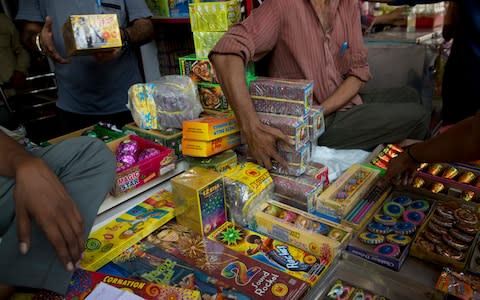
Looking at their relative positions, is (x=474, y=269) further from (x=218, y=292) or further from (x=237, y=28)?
(x=237, y=28)

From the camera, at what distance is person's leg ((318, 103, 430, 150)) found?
1.82 m

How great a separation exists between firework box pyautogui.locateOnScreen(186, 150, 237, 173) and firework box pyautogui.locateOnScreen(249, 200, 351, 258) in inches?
9.6

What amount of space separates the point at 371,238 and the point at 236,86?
78cm

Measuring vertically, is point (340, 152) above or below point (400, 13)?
below

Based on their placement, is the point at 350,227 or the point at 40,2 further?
the point at 40,2

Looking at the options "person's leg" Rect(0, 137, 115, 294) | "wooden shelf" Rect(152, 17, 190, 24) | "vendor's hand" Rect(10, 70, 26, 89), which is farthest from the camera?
"vendor's hand" Rect(10, 70, 26, 89)

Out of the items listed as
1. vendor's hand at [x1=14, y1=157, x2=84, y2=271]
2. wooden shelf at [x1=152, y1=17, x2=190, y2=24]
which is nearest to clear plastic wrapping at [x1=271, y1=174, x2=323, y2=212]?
vendor's hand at [x1=14, y1=157, x2=84, y2=271]

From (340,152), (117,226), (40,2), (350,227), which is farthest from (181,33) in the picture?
(350,227)

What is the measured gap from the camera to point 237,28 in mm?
1686

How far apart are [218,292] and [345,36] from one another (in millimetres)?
1439

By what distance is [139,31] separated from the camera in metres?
2.01

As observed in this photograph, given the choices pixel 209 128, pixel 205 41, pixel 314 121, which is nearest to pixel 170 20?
pixel 205 41

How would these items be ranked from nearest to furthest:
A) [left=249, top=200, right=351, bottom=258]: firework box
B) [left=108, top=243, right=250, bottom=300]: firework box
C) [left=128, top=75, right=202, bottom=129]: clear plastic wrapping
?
[left=108, top=243, right=250, bottom=300]: firework box
[left=249, top=200, right=351, bottom=258]: firework box
[left=128, top=75, right=202, bottom=129]: clear plastic wrapping

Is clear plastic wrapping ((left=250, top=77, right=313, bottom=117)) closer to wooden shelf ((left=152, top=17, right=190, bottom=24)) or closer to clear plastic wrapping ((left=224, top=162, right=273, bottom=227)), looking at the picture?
clear plastic wrapping ((left=224, top=162, right=273, bottom=227))
